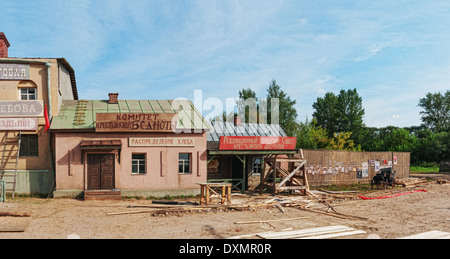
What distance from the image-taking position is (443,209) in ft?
52.2

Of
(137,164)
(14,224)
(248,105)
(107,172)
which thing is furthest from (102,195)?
(248,105)

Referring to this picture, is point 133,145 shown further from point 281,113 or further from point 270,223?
point 281,113

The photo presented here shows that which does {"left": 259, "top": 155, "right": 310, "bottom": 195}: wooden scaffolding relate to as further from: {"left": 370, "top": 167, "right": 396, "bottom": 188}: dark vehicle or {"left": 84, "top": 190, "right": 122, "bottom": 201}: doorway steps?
{"left": 84, "top": 190, "right": 122, "bottom": 201}: doorway steps

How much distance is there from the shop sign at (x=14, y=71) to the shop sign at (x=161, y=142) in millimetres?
7097

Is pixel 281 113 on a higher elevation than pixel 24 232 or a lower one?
higher

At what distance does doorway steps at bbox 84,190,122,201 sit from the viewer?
56.6ft

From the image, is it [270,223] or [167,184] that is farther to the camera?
[167,184]

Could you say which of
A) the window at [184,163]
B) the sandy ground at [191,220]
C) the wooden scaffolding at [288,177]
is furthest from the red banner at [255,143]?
the sandy ground at [191,220]

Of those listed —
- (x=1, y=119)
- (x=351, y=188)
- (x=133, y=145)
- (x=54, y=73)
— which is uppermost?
(x=54, y=73)

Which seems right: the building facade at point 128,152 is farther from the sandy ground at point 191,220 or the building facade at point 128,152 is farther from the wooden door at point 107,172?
the sandy ground at point 191,220

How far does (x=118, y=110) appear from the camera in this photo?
810 inches

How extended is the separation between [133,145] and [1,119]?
7462mm
